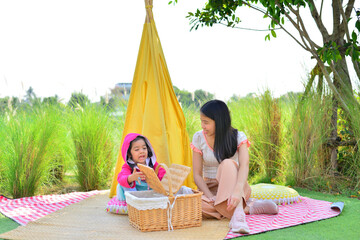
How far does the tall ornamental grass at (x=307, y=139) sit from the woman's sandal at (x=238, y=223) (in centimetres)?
168

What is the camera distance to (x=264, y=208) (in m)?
2.97

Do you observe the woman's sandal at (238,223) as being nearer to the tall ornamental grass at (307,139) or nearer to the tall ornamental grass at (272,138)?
the tall ornamental grass at (307,139)

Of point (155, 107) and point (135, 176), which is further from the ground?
point (155, 107)

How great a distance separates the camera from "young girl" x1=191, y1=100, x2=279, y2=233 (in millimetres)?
2707

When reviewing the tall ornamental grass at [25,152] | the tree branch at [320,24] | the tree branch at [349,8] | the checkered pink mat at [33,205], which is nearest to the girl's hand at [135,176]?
the checkered pink mat at [33,205]

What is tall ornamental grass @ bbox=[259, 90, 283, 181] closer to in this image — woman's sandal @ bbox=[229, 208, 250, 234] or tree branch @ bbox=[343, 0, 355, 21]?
tree branch @ bbox=[343, 0, 355, 21]

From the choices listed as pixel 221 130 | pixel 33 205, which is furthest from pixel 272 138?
pixel 33 205

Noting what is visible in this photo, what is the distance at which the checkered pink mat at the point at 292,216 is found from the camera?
2660 mm

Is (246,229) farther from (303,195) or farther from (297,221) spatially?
(303,195)

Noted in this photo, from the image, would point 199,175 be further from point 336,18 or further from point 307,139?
point 336,18

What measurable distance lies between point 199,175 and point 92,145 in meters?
1.73

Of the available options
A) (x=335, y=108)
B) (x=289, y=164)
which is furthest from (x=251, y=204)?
(x=335, y=108)

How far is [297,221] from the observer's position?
9.17ft

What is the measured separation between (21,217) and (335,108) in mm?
3510
